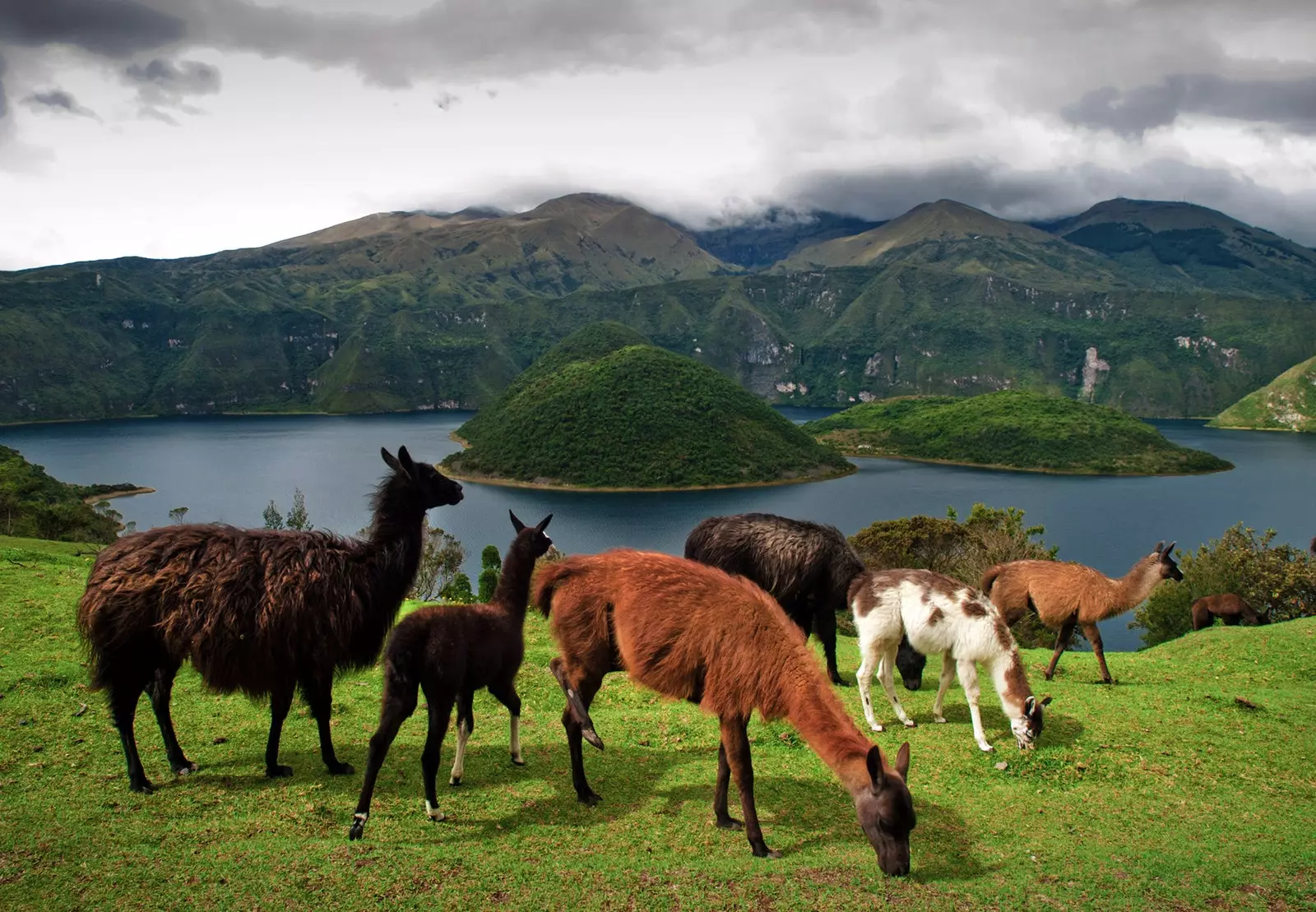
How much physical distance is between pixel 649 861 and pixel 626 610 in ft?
6.48

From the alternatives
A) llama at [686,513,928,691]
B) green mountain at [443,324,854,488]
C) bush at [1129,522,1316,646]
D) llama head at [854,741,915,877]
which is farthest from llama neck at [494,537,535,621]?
green mountain at [443,324,854,488]

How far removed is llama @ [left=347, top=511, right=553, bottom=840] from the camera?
6.40 m

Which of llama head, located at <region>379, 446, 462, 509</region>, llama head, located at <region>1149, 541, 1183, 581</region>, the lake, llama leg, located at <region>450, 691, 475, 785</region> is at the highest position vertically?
llama head, located at <region>379, 446, 462, 509</region>

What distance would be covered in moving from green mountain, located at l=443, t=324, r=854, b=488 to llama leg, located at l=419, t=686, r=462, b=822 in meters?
110

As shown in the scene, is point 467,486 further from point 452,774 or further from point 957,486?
point 452,774

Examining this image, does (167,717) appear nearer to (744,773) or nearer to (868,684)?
(744,773)

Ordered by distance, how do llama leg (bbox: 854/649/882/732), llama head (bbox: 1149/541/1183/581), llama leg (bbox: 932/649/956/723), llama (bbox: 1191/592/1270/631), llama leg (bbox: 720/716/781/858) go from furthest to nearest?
llama (bbox: 1191/592/1270/631) < llama head (bbox: 1149/541/1183/581) < llama leg (bbox: 932/649/956/723) < llama leg (bbox: 854/649/882/732) < llama leg (bbox: 720/716/781/858)

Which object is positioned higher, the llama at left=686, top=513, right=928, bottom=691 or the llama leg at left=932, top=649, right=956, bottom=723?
the llama at left=686, top=513, right=928, bottom=691

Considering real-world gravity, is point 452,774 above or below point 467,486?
above

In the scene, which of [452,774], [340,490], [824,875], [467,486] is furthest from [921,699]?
[467,486]

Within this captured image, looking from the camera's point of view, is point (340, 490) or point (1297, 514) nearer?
point (1297, 514)

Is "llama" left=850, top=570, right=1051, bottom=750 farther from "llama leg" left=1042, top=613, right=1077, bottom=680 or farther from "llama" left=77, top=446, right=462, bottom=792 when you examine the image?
"llama" left=77, top=446, right=462, bottom=792

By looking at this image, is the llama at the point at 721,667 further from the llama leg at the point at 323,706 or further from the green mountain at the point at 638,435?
the green mountain at the point at 638,435

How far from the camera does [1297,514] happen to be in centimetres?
8750
